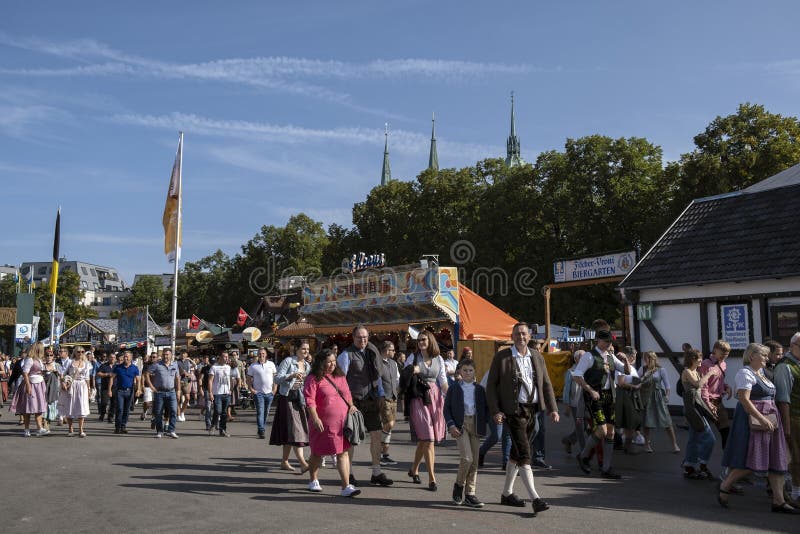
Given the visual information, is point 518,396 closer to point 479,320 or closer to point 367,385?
point 367,385

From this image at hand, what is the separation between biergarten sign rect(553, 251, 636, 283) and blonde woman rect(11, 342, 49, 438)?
630 inches

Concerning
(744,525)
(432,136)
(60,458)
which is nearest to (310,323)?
(60,458)

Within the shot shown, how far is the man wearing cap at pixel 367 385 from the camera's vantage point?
30.1 feet

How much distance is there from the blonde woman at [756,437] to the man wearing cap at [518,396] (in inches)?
75.1

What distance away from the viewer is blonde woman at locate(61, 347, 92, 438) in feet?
50.2

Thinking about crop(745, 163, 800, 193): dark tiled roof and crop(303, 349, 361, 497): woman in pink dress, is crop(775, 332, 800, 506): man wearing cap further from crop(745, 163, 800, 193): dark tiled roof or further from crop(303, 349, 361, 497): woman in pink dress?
crop(745, 163, 800, 193): dark tiled roof

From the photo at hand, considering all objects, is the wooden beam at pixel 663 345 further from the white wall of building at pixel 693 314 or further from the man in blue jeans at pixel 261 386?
the man in blue jeans at pixel 261 386

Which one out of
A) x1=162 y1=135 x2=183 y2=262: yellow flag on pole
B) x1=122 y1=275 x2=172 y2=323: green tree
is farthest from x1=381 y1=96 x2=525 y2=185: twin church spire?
x1=162 y1=135 x2=183 y2=262: yellow flag on pole

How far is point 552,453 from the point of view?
12.5 metres

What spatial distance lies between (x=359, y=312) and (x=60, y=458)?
20.8 metres

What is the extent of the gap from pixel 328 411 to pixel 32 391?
9.79 meters

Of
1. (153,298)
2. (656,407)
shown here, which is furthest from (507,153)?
(656,407)

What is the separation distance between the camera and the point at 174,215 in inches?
995

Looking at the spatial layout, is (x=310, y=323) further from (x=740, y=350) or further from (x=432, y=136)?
(x=432, y=136)
